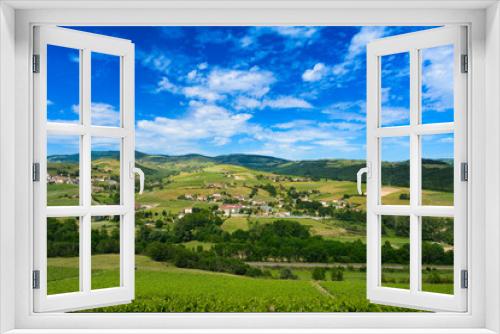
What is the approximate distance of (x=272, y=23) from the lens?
1.65 metres

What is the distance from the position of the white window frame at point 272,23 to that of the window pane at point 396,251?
12.4ft

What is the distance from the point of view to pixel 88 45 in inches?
69.4

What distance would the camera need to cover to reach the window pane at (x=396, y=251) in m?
5.23

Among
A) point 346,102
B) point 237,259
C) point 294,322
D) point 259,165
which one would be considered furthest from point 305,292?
point 294,322

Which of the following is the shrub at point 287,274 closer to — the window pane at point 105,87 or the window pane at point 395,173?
the window pane at point 395,173

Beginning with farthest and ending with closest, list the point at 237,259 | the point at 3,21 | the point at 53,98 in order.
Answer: the point at 237,259 → the point at 53,98 → the point at 3,21

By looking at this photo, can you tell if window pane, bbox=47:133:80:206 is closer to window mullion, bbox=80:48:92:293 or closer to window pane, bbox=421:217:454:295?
window mullion, bbox=80:48:92:293

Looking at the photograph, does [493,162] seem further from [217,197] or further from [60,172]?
[217,197]

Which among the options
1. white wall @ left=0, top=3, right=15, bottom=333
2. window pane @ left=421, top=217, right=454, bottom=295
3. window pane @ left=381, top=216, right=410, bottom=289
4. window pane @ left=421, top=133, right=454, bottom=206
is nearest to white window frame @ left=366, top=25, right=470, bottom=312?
white wall @ left=0, top=3, right=15, bottom=333

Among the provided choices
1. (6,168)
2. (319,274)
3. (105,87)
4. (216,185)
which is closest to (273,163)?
(216,185)

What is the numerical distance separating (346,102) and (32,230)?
5.11m

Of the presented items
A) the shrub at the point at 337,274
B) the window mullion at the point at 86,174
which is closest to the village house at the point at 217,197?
the shrub at the point at 337,274

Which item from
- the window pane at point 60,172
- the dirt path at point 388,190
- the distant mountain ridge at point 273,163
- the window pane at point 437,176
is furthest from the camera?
the distant mountain ridge at point 273,163

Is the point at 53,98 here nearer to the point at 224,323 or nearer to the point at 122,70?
the point at 122,70
